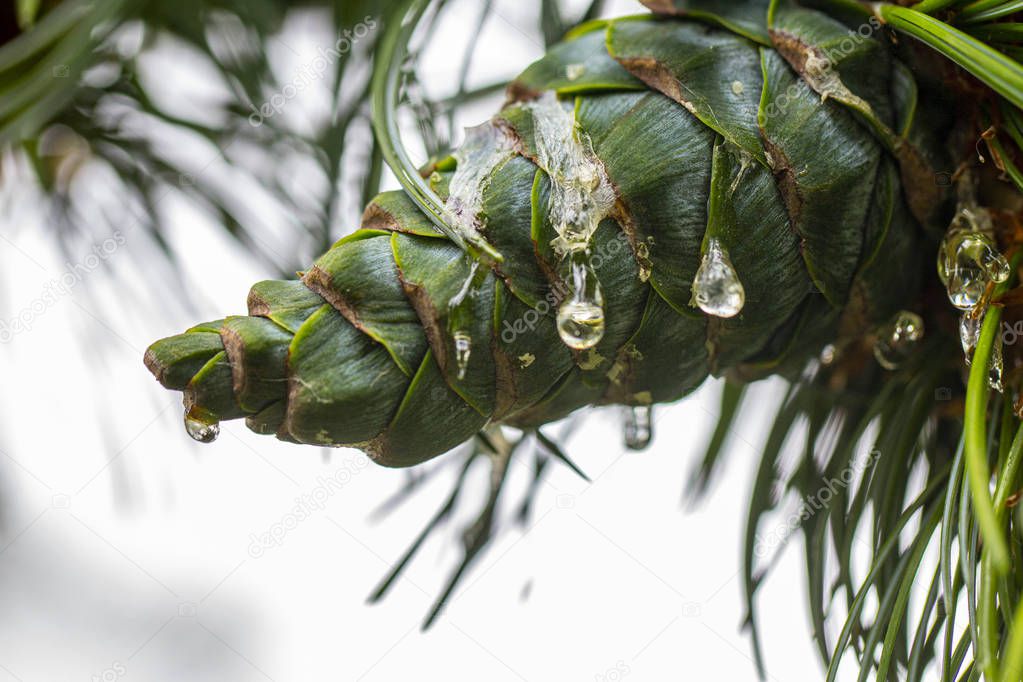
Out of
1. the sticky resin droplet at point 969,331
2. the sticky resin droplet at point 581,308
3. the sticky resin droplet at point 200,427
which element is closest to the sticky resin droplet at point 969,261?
the sticky resin droplet at point 969,331

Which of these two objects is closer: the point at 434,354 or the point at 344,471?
the point at 434,354

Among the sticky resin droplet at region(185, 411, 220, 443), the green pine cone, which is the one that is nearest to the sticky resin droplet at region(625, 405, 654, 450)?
the green pine cone

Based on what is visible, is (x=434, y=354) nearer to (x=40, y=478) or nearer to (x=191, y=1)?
(x=191, y=1)

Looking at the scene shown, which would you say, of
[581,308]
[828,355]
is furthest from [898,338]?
[581,308]

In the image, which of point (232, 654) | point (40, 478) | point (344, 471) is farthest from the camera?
point (232, 654)

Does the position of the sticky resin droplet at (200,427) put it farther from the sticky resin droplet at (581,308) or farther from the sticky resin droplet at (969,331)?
the sticky resin droplet at (969,331)

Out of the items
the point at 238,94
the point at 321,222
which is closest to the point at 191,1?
the point at 238,94

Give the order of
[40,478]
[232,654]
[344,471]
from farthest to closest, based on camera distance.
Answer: [232,654], [40,478], [344,471]
